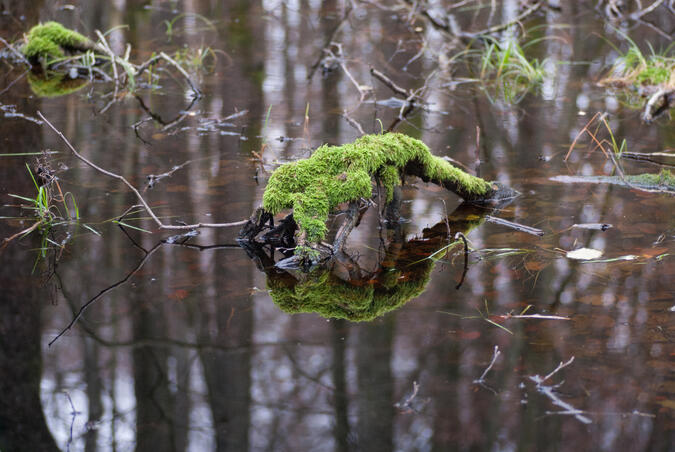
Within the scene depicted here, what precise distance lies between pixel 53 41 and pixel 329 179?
4548mm

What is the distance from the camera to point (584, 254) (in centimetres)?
345

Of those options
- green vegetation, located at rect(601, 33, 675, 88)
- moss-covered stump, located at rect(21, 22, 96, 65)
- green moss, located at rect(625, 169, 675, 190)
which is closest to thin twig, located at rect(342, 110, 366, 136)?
green moss, located at rect(625, 169, 675, 190)

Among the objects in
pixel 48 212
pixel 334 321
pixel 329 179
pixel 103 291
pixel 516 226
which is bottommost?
pixel 334 321

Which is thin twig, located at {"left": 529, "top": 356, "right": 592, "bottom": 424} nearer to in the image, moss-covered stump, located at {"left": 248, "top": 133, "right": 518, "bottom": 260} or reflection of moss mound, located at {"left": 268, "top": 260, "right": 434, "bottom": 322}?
reflection of moss mound, located at {"left": 268, "top": 260, "right": 434, "bottom": 322}

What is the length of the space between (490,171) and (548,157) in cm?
51

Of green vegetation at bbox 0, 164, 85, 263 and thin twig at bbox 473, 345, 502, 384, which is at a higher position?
green vegetation at bbox 0, 164, 85, 263

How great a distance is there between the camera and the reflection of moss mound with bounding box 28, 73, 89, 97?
246 inches

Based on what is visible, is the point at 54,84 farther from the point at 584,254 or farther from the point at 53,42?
the point at 584,254

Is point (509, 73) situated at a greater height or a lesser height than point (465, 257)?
greater

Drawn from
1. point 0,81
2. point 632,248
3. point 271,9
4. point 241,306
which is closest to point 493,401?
point 241,306

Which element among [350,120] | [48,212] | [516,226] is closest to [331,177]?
[516,226]

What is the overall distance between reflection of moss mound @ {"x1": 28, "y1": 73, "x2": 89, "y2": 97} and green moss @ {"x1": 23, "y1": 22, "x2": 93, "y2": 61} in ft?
0.79

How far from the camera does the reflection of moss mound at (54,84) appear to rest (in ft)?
20.5

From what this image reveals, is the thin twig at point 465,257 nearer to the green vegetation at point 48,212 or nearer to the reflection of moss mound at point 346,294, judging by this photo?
the reflection of moss mound at point 346,294
